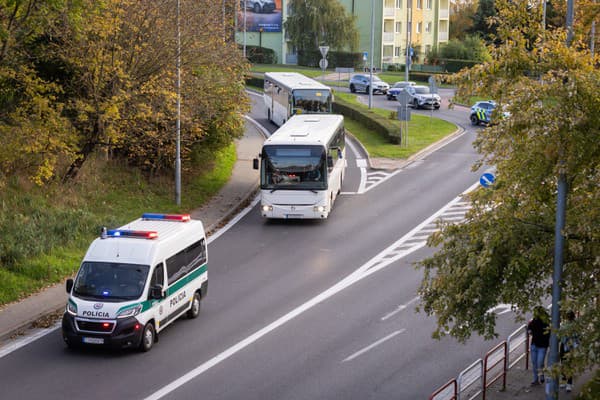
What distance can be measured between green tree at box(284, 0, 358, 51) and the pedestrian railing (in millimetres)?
71255

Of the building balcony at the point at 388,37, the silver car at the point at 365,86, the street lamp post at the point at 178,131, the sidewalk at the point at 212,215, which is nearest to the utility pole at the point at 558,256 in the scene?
the sidewalk at the point at 212,215

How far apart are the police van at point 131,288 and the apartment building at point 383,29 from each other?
72.5 meters

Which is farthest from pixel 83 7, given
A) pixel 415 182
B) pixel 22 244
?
pixel 415 182

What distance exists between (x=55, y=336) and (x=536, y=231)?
10.5 m

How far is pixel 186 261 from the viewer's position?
61.9ft

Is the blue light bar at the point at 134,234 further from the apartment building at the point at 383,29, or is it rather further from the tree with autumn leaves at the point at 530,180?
the apartment building at the point at 383,29

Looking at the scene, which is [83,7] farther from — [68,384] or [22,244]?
[68,384]

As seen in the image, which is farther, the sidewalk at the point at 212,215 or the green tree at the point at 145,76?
the green tree at the point at 145,76

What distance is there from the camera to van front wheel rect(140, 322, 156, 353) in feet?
55.5

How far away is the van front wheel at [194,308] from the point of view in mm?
19188

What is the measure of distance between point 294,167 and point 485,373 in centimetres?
1421

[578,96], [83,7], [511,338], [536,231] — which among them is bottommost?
[511,338]

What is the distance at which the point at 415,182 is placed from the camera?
1380 inches

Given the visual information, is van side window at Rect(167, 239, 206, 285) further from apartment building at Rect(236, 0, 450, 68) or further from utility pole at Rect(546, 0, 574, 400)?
apartment building at Rect(236, 0, 450, 68)
